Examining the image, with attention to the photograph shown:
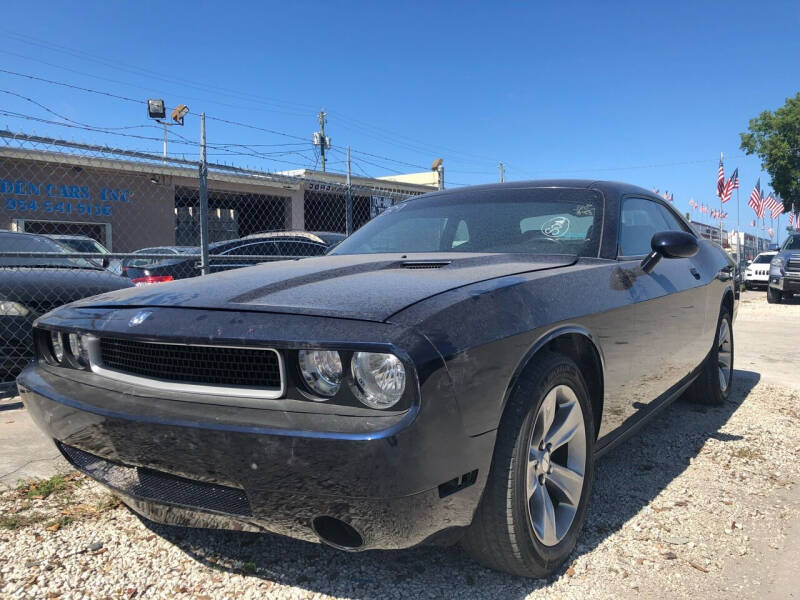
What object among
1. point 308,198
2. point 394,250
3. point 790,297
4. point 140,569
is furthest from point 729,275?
point 308,198

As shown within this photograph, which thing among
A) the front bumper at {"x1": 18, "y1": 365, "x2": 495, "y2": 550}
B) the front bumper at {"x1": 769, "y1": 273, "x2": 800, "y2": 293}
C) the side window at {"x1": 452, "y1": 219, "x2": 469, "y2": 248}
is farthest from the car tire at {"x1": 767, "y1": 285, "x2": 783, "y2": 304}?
the front bumper at {"x1": 18, "y1": 365, "x2": 495, "y2": 550}

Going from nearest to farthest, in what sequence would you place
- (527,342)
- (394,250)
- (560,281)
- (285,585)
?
(527,342) → (285,585) → (560,281) → (394,250)

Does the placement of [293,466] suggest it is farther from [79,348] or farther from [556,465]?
[79,348]

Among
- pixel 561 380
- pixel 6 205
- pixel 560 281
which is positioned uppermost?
pixel 6 205

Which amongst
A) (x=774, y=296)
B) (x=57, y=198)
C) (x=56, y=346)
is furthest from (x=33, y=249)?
(x=774, y=296)

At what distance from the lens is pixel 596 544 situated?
240 centimetres

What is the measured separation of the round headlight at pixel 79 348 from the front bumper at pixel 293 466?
36 cm

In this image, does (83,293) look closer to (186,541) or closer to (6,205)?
(186,541)

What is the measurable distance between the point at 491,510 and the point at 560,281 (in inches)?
35.4

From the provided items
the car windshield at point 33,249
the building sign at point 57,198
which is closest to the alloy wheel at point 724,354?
the car windshield at point 33,249

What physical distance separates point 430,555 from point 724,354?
321cm

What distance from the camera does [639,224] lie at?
3.38m

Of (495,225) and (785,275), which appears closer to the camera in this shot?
(495,225)

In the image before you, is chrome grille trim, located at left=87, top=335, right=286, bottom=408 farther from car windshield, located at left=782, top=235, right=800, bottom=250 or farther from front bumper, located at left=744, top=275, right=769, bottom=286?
front bumper, located at left=744, top=275, right=769, bottom=286
